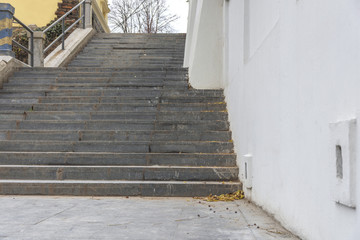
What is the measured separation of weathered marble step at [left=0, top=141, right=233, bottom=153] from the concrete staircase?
15 millimetres

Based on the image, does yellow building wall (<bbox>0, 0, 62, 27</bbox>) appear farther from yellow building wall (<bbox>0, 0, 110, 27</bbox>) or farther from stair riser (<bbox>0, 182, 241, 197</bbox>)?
stair riser (<bbox>0, 182, 241, 197</bbox>)

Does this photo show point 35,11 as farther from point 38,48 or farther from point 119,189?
point 119,189

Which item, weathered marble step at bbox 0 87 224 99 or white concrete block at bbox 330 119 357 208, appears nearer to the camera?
white concrete block at bbox 330 119 357 208

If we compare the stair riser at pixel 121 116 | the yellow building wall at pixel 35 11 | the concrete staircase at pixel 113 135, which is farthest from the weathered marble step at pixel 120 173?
the yellow building wall at pixel 35 11

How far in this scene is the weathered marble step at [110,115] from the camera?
24.3ft

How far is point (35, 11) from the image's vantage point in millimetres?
17344

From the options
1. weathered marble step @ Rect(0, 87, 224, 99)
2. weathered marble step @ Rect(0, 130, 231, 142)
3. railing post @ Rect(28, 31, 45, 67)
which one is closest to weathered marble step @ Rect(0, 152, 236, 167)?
weathered marble step @ Rect(0, 130, 231, 142)

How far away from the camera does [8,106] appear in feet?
26.1

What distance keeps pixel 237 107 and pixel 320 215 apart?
3604mm

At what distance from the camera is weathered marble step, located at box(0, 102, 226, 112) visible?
25.3 feet

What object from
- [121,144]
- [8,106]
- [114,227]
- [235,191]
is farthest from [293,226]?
[8,106]

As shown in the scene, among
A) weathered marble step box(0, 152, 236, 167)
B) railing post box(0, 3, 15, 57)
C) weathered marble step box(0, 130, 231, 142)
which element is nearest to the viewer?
weathered marble step box(0, 152, 236, 167)

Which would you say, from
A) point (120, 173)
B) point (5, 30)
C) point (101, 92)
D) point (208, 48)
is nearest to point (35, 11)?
point (5, 30)

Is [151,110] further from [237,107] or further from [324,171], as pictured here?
[324,171]
